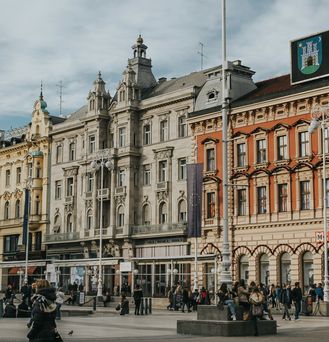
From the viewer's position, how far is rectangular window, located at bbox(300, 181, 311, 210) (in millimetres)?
51375

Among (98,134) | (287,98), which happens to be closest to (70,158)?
(98,134)

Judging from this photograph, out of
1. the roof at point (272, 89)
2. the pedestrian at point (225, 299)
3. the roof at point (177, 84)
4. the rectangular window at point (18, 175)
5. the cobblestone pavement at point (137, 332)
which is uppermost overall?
the roof at point (177, 84)

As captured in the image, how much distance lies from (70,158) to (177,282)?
72.1 feet

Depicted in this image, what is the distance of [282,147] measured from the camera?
176ft

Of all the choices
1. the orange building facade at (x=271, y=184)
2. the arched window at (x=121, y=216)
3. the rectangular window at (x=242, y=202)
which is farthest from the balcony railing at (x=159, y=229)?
the rectangular window at (x=242, y=202)

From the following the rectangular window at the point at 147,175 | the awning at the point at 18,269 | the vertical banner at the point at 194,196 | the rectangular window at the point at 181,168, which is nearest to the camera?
the vertical banner at the point at 194,196

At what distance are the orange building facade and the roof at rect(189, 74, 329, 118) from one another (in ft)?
0.26

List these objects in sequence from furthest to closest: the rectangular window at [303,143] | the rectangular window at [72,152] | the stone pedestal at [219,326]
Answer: the rectangular window at [72,152]
the rectangular window at [303,143]
the stone pedestal at [219,326]

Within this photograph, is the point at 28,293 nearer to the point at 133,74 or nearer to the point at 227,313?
the point at 227,313

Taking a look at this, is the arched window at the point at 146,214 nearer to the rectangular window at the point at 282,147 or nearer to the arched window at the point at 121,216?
the arched window at the point at 121,216

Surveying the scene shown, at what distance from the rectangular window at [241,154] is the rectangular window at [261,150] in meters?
1.43

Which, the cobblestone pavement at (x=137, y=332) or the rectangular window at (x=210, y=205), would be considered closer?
the cobblestone pavement at (x=137, y=332)

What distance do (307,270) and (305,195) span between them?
5137 millimetres

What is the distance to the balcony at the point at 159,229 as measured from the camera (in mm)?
60094
